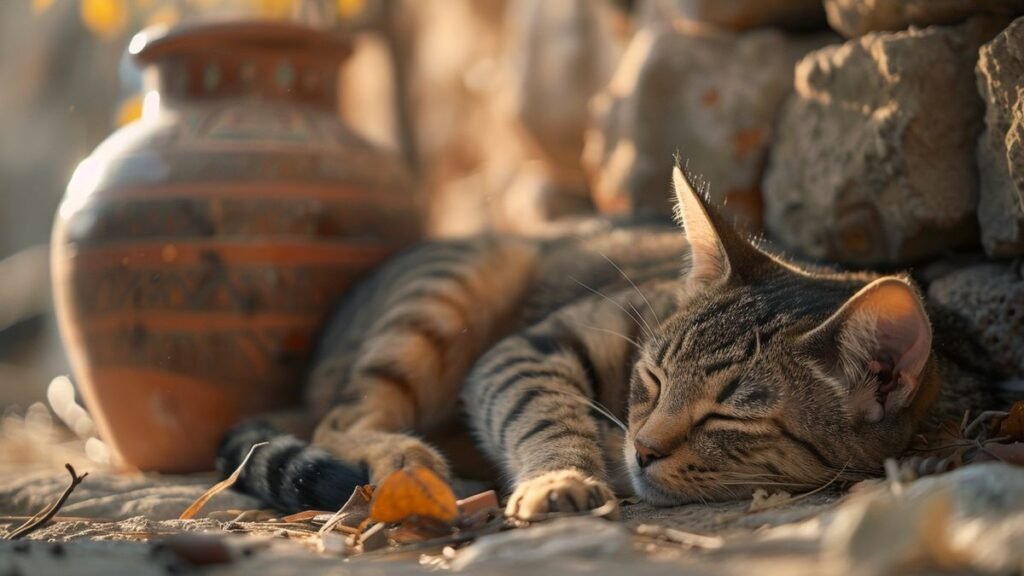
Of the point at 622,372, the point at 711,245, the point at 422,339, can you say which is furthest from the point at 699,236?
the point at 422,339

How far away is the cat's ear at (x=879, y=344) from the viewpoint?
203cm

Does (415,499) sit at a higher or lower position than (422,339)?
higher

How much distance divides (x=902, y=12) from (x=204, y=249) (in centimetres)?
237

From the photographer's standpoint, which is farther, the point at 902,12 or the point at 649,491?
the point at 902,12

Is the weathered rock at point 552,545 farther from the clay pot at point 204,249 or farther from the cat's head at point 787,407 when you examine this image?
the clay pot at point 204,249

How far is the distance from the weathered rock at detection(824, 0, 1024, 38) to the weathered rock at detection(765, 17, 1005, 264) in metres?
0.04

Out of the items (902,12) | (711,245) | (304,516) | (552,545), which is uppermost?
(902,12)

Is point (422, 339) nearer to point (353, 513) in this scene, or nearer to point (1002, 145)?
point (353, 513)

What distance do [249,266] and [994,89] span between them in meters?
2.39

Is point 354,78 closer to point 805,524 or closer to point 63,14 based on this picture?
point 63,14

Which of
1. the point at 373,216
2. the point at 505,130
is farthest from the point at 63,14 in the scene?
the point at 373,216

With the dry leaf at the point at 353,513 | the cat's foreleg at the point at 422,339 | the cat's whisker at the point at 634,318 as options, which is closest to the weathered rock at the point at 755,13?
the cat's foreleg at the point at 422,339

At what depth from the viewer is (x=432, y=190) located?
747 cm

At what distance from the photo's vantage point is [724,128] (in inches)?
145
